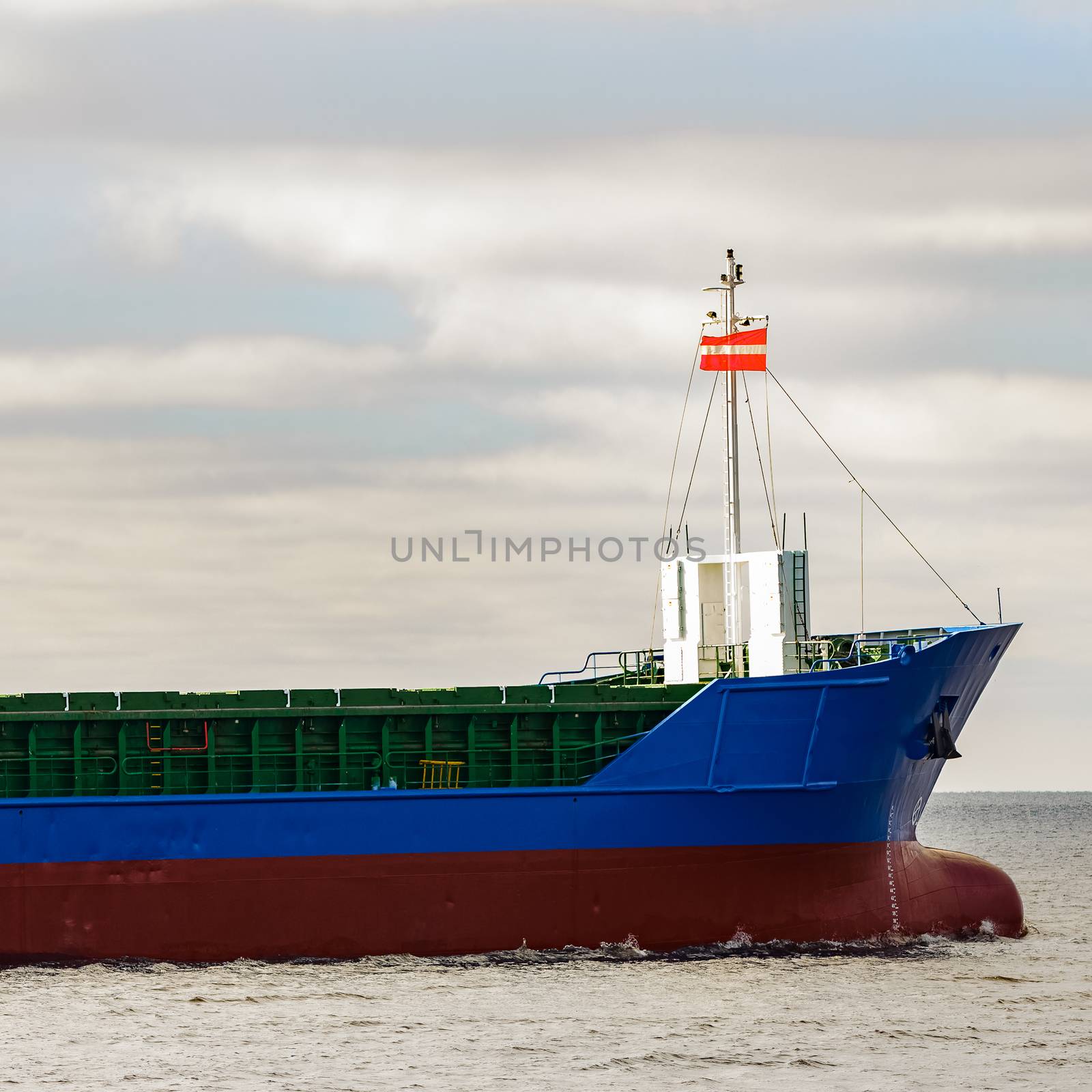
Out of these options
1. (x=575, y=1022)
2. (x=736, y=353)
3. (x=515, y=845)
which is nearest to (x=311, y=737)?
(x=515, y=845)

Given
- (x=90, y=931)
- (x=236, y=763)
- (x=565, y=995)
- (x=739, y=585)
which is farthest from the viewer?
(x=739, y=585)

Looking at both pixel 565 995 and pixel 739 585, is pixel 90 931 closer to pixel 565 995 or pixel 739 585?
pixel 565 995

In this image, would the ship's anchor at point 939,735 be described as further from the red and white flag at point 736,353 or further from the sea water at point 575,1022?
the red and white flag at point 736,353

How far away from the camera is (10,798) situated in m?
20.5

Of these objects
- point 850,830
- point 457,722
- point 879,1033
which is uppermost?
point 457,722

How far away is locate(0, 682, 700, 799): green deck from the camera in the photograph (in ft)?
68.4

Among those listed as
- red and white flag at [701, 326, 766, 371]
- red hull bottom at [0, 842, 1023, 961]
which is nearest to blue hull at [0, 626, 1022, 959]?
red hull bottom at [0, 842, 1023, 961]

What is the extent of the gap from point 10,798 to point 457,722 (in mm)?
5733

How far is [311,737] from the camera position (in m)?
21.4

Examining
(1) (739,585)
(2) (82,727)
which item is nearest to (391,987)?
(2) (82,727)

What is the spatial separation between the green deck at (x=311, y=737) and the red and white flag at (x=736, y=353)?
14.8 feet

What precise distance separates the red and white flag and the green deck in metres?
4.52

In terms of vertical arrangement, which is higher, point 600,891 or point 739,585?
point 739,585

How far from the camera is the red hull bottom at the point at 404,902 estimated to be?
1994 centimetres
